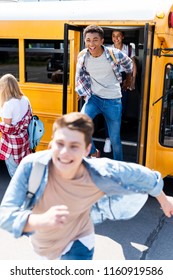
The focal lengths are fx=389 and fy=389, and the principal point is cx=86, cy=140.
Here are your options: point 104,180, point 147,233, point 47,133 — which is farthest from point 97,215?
point 47,133

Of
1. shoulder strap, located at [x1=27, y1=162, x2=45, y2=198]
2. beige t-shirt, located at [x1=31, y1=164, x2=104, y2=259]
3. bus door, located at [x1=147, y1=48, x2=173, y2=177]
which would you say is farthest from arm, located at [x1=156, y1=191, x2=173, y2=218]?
bus door, located at [x1=147, y1=48, x2=173, y2=177]

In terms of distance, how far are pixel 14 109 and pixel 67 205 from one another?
7.36 ft

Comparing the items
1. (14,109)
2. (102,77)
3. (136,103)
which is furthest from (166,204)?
(136,103)

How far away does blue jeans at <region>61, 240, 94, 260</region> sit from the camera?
2.11 metres

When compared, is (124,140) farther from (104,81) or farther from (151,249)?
(151,249)

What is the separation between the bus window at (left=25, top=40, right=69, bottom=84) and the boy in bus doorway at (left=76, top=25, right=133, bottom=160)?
19.4 inches

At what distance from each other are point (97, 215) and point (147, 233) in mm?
1779

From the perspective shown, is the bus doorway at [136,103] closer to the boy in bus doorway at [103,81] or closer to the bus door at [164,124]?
the bus door at [164,124]

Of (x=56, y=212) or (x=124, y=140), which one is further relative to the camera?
(x=124, y=140)

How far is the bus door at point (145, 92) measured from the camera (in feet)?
13.1

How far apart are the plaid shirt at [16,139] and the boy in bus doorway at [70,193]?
2.07m

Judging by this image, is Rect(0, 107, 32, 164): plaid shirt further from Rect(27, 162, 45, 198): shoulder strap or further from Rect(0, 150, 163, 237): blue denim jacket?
Rect(27, 162, 45, 198): shoulder strap

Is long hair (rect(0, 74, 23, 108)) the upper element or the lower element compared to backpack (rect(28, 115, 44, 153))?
upper

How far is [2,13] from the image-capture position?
16.8 feet
